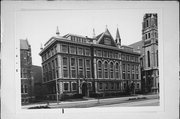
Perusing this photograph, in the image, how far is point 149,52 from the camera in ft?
9.61

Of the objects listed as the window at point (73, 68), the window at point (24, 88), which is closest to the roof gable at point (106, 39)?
the window at point (73, 68)

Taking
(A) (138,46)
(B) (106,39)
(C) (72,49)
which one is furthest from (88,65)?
(A) (138,46)

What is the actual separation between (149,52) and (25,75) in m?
1.91

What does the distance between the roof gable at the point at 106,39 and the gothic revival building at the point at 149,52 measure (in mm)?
309

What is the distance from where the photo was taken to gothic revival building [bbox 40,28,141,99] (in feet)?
9.30

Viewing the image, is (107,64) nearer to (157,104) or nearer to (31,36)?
(157,104)

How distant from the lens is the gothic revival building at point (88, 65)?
9.30 ft

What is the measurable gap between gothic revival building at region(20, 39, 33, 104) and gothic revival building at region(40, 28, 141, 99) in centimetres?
20

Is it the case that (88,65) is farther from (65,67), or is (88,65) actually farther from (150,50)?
(150,50)

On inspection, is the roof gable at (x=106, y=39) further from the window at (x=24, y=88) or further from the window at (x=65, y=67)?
the window at (x=24, y=88)

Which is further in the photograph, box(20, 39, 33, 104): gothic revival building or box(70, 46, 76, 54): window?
box(70, 46, 76, 54): window

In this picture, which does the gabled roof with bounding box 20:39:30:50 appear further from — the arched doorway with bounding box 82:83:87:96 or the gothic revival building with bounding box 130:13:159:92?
the gothic revival building with bounding box 130:13:159:92

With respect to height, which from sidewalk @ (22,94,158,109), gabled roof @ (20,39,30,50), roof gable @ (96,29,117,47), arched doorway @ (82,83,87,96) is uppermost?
roof gable @ (96,29,117,47)

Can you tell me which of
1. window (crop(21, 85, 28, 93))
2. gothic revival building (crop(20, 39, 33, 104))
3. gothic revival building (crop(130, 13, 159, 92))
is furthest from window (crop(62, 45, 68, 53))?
gothic revival building (crop(130, 13, 159, 92))
